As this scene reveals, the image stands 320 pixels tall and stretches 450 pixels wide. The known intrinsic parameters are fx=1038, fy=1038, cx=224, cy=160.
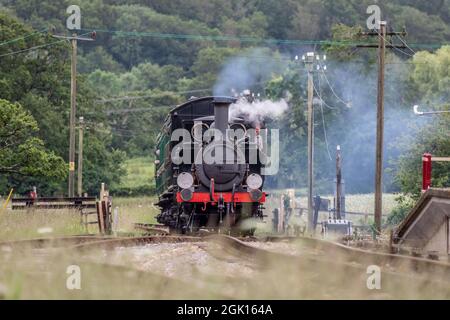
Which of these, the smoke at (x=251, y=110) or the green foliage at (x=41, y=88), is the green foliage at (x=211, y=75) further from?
the smoke at (x=251, y=110)

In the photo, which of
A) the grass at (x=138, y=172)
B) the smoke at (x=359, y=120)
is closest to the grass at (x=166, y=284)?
the smoke at (x=359, y=120)

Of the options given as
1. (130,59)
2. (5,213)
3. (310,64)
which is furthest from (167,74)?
(5,213)

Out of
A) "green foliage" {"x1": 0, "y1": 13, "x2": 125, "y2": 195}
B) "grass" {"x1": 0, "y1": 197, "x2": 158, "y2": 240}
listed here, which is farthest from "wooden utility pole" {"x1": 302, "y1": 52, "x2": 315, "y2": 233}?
"green foliage" {"x1": 0, "y1": 13, "x2": 125, "y2": 195}

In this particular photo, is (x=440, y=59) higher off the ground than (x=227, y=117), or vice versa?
(x=440, y=59)

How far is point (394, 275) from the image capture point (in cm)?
1005

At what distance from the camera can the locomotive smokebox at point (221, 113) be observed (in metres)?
21.6

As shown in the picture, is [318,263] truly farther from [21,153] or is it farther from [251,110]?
[21,153]

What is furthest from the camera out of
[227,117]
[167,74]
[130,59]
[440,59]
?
[130,59]

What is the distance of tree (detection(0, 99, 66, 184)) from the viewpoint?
3262cm

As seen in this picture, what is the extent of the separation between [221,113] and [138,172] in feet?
177

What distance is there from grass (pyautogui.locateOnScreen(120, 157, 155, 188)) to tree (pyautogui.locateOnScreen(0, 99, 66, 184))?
31.6 m

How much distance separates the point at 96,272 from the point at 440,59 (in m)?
64.4

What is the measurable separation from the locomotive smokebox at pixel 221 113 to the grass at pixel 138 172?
44.8 meters
